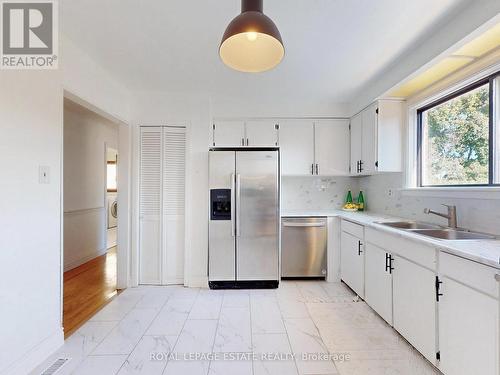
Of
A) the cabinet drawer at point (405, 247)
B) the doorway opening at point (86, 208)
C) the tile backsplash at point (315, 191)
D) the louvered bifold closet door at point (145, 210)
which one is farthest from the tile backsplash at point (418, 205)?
the doorway opening at point (86, 208)

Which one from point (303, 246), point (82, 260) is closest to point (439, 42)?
point (303, 246)

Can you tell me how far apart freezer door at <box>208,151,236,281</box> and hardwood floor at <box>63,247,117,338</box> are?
49.0 inches

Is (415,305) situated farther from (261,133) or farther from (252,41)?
(261,133)

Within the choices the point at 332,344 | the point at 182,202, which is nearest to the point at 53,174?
the point at 182,202

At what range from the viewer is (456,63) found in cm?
207

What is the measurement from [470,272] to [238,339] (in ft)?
5.53

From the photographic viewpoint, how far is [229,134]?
3.50 metres

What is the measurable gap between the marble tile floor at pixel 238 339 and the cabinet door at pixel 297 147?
1678mm

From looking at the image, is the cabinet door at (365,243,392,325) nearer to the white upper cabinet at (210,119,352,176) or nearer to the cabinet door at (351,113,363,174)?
the cabinet door at (351,113,363,174)

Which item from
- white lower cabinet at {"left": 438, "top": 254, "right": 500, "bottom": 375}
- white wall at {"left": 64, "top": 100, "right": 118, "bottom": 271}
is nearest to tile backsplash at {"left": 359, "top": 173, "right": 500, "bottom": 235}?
white lower cabinet at {"left": 438, "top": 254, "right": 500, "bottom": 375}

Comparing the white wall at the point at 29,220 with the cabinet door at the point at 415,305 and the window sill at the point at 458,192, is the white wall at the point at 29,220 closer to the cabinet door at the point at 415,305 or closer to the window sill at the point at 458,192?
the cabinet door at the point at 415,305

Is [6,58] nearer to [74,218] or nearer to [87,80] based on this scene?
[87,80]

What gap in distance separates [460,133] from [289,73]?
172 centimetres

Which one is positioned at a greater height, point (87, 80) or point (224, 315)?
point (87, 80)
